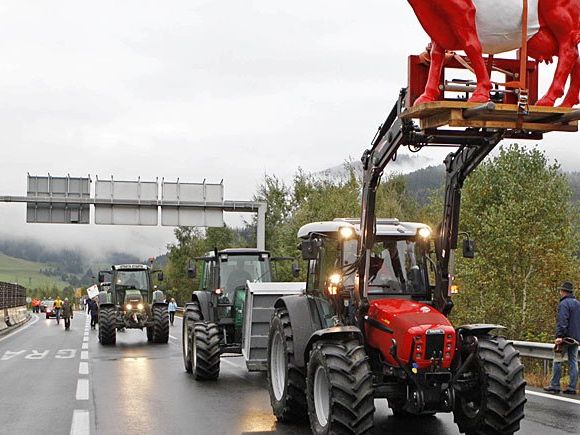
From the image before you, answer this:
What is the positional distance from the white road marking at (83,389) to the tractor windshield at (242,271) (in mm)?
3178

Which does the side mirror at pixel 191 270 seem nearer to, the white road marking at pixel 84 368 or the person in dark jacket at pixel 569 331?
the white road marking at pixel 84 368

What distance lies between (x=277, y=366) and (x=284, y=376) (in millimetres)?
733

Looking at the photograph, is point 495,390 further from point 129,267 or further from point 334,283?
point 129,267

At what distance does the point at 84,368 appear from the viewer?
58.5 feet

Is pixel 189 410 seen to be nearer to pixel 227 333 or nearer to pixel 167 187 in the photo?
pixel 227 333

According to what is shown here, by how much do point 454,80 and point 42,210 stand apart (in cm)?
2818

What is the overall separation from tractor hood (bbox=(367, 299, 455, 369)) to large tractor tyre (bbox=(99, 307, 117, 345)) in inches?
716

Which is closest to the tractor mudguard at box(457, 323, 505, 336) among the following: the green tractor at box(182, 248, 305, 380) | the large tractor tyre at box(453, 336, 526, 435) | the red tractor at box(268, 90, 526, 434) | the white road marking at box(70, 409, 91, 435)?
the red tractor at box(268, 90, 526, 434)

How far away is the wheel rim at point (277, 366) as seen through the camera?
1048 centimetres

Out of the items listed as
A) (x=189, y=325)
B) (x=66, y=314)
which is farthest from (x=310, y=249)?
(x=66, y=314)

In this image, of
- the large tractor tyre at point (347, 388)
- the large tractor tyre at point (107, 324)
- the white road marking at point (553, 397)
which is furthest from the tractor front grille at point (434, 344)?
A: the large tractor tyre at point (107, 324)

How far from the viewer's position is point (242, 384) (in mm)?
14469

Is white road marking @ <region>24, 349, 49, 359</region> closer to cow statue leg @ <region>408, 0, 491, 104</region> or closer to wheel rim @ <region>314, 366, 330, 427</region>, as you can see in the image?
wheel rim @ <region>314, 366, 330, 427</region>

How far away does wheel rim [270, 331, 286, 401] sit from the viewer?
34.4 ft
